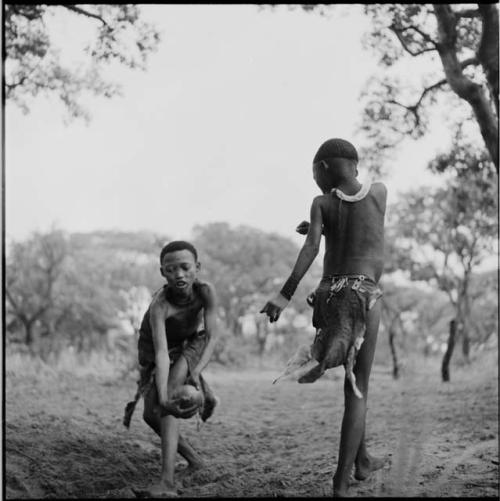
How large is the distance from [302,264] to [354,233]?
0.90 ft

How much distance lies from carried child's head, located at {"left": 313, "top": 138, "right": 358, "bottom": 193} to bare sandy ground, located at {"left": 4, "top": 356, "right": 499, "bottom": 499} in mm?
1299

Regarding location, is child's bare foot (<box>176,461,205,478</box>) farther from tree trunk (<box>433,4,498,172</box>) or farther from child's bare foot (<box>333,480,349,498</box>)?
tree trunk (<box>433,4,498,172</box>)

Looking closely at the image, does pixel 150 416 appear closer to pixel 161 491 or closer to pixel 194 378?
pixel 194 378

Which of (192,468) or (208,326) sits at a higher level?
(208,326)

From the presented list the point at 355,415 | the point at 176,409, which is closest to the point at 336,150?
the point at 355,415

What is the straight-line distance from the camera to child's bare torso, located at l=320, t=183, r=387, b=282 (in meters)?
2.93

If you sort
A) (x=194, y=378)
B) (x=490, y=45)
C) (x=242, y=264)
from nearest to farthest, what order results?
(x=194, y=378) < (x=490, y=45) < (x=242, y=264)

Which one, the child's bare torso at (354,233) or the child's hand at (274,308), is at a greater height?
the child's bare torso at (354,233)

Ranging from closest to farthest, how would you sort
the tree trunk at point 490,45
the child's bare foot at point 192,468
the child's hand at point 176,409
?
the child's hand at point 176,409 → the child's bare foot at point 192,468 → the tree trunk at point 490,45

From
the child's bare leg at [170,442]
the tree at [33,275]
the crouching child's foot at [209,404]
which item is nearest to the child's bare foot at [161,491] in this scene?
the child's bare leg at [170,442]

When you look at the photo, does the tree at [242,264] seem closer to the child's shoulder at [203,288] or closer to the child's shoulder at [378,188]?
the child's shoulder at [203,288]

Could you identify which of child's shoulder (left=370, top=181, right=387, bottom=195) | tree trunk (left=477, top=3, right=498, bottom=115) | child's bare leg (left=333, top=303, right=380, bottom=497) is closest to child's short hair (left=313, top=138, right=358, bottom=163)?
child's shoulder (left=370, top=181, right=387, bottom=195)

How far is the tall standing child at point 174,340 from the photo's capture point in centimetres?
299

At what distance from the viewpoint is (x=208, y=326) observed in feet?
10.5
